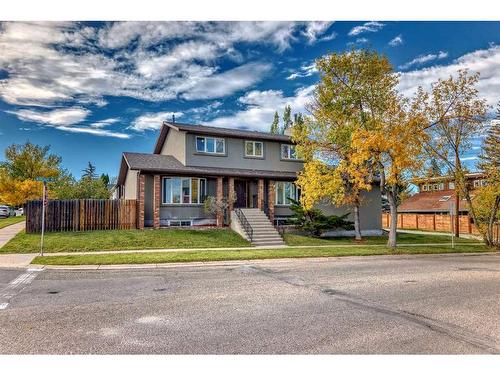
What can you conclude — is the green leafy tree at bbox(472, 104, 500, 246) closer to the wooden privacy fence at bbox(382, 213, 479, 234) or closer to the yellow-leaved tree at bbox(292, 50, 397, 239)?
the yellow-leaved tree at bbox(292, 50, 397, 239)

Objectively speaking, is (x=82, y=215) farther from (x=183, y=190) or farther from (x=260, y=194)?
(x=260, y=194)

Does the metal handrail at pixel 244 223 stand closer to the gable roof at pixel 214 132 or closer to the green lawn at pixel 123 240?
the green lawn at pixel 123 240

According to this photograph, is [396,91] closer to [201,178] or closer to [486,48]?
[486,48]

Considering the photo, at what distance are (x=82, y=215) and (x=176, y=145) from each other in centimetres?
751

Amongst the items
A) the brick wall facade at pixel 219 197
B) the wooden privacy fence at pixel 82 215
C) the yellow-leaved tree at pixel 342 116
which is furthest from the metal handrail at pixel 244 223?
the wooden privacy fence at pixel 82 215

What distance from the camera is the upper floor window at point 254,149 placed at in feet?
82.4

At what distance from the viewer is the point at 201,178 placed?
23.2 meters

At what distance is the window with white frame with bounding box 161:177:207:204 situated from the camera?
22.4 metres

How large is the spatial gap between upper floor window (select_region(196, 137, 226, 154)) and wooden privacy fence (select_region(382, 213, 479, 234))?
2396 centimetres

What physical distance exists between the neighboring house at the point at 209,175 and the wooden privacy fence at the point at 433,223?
12.8 m

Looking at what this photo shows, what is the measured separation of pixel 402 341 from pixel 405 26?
7533 millimetres

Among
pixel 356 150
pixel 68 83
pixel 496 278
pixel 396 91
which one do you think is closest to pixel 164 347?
pixel 496 278

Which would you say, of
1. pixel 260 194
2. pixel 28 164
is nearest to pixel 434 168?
pixel 260 194

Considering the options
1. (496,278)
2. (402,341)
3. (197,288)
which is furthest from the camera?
(496,278)
